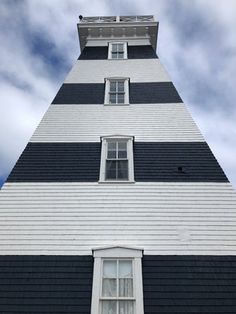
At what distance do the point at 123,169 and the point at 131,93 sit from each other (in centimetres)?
393

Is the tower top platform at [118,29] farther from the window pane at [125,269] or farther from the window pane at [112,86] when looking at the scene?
the window pane at [125,269]

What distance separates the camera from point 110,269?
6.89m

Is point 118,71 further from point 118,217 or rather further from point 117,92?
point 118,217

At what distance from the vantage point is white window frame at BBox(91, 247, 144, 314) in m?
6.23

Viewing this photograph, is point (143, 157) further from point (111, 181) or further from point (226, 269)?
point (226, 269)

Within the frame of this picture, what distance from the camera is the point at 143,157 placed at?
923cm

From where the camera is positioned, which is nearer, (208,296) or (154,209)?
(208,296)

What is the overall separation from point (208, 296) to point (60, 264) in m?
3.12


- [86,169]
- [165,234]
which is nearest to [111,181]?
[86,169]

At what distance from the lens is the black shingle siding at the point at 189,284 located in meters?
6.12

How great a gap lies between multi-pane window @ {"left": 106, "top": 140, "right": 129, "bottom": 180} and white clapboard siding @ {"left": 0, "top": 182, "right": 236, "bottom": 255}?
1.71 feet

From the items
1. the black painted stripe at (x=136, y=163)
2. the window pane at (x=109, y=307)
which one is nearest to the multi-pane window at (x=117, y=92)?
the black painted stripe at (x=136, y=163)

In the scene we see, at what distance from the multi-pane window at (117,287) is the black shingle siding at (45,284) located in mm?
330

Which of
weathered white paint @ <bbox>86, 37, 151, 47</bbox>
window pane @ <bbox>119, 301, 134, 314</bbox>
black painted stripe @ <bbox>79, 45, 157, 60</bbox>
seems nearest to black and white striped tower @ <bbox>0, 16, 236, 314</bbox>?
window pane @ <bbox>119, 301, 134, 314</bbox>
